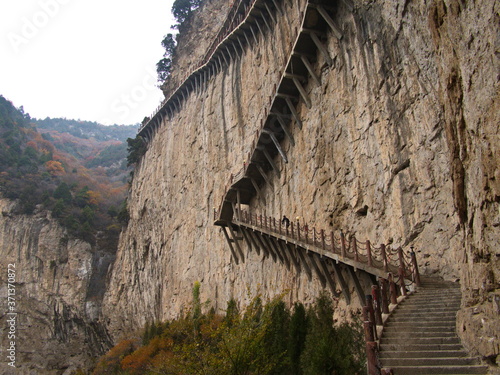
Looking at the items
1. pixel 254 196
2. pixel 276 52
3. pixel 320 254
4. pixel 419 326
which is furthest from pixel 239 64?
pixel 419 326

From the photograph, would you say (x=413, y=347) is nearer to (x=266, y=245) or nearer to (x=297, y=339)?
(x=297, y=339)

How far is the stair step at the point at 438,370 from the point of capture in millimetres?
6234

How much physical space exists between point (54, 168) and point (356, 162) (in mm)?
51718

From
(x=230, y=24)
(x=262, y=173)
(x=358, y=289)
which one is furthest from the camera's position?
(x=230, y=24)

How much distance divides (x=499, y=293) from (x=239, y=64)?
2805cm

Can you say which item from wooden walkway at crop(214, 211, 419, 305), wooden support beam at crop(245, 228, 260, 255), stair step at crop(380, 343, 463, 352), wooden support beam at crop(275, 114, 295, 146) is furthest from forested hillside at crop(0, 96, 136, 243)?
stair step at crop(380, 343, 463, 352)

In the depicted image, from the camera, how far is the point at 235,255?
26.0 metres

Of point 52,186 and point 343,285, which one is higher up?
point 52,186

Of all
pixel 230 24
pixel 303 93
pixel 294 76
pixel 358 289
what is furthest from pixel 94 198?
pixel 358 289

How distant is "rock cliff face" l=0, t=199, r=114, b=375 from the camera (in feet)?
134

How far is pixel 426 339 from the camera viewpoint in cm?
767

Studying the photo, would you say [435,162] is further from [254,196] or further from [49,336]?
[49,336]

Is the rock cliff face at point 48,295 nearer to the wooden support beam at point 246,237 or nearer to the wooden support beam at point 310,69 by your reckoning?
the wooden support beam at point 246,237

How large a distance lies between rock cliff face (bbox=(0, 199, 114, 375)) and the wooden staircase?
38.7 m
